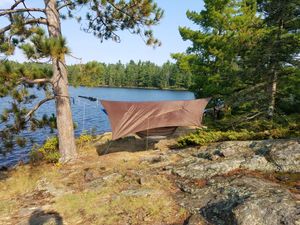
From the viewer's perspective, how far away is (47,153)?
1370 cm

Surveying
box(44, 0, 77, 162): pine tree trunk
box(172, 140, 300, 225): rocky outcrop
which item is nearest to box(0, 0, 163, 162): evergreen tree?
box(44, 0, 77, 162): pine tree trunk

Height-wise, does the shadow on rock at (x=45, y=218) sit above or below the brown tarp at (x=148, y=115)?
below

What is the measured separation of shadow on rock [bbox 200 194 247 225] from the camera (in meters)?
6.40

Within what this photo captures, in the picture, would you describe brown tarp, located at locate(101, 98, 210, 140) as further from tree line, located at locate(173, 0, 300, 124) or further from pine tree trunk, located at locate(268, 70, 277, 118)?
pine tree trunk, located at locate(268, 70, 277, 118)

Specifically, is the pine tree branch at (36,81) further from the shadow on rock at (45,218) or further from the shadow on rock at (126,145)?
the shadow on rock at (45,218)

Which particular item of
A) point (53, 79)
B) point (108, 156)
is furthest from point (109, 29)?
point (108, 156)

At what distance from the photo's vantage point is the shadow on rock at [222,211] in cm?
640

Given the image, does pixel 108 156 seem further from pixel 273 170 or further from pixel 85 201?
pixel 273 170

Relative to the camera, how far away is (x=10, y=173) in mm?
12516

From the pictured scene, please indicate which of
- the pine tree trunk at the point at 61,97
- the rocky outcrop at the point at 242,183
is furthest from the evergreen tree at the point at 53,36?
the rocky outcrop at the point at 242,183

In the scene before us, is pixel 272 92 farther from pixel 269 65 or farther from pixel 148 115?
pixel 148 115

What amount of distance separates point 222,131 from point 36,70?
313 inches

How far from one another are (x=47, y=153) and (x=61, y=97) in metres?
3.16

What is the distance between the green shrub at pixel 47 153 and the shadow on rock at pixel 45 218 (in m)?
4.61
